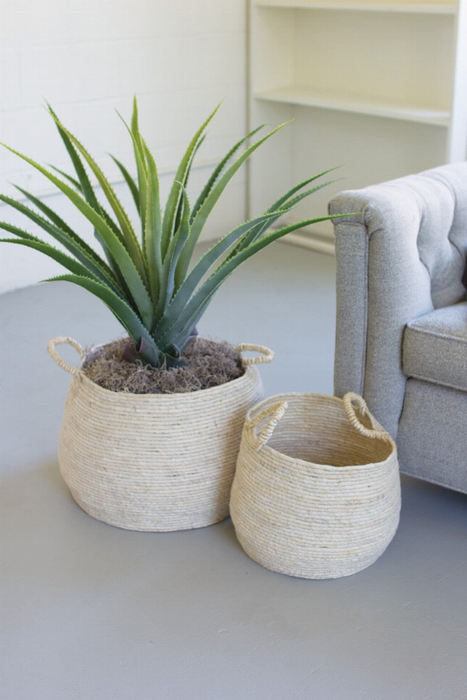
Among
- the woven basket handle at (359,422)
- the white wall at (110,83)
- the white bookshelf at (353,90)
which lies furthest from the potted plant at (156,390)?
the white bookshelf at (353,90)

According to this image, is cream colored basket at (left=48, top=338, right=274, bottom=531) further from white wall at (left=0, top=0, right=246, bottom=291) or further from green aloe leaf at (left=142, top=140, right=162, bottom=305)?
white wall at (left=0, top=0, right=246, bottom=291)

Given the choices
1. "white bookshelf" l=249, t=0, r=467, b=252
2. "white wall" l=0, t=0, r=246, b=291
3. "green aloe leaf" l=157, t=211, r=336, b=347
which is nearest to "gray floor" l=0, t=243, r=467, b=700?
"green aloe leaf" l=157, t=211, r=336, b=347

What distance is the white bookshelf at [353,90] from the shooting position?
10.9 ft

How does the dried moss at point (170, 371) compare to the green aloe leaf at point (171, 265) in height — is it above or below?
below

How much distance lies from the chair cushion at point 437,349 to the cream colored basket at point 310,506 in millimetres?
168

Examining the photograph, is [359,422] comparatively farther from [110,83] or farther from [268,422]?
[110,83]

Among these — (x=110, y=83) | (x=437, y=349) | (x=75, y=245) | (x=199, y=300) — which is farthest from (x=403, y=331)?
(x=110, y=83)

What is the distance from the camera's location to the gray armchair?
5.78 ft

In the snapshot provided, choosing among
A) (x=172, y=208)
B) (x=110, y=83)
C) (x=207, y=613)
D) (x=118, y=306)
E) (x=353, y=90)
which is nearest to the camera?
(x=207, y=613)

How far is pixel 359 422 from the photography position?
68.1 inches

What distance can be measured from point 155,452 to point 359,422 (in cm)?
43

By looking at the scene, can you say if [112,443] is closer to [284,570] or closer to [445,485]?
[284,570]

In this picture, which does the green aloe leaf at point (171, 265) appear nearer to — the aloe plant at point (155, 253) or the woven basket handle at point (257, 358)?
the aloe plant at point (155, 253)

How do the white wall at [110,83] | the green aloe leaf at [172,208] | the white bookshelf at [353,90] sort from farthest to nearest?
the white bookshelf at [353,90]
the white wall at [110,83]
the green aloe leaf at [172,208]
